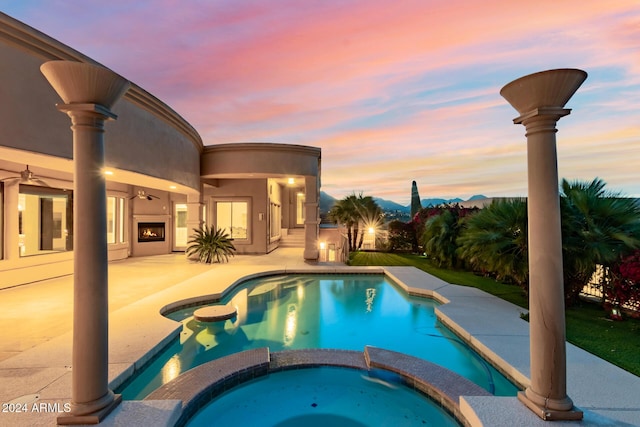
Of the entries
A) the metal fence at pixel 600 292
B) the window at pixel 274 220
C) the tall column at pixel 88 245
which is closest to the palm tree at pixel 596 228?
the metal fence at pixel 600 292

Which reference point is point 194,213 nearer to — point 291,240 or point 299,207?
point 291,240

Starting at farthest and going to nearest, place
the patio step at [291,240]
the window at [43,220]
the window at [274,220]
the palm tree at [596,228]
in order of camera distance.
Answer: the patio step at [291,240] < the window at [274,220] < the window at [43,220] < the palm tree at [596,228]

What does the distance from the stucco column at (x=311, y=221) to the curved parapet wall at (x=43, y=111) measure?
658 cm

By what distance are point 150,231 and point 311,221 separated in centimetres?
828

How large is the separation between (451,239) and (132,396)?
10.9 metres

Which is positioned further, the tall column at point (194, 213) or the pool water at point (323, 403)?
the tall column at point (194, 213)

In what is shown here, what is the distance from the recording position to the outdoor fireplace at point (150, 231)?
14.5 metres

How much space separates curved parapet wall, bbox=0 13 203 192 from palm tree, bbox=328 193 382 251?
1342 cm

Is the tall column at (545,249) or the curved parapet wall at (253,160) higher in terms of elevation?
the curved parapet wall at (253,160)

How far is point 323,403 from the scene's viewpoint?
3668 millimetres

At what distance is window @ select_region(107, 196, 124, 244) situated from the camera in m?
12.9

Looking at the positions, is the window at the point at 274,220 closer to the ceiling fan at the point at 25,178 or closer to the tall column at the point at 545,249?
the ceiling fan at the point at 25,178

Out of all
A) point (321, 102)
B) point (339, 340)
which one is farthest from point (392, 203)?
point (339, 340)

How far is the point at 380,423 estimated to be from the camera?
3.28m
